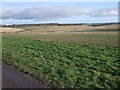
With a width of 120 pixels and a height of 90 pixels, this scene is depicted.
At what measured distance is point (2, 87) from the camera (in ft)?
29.0

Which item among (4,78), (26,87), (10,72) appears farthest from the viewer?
(10,72)

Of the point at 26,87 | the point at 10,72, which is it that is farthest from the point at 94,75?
the point at 10,72

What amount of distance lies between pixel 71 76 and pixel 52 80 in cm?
113

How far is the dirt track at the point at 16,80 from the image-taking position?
894 centimetres

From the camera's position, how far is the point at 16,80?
32.2 feet

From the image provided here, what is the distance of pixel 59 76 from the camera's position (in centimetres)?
1005

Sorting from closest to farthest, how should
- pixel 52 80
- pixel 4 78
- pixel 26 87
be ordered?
1. pixel 26 87
2. pixel 52 80
3. pixel 4 78

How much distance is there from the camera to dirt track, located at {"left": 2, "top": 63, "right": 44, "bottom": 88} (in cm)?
894

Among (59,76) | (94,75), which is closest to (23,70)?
(59,76)

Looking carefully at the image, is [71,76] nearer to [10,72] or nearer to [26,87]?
[26,87]

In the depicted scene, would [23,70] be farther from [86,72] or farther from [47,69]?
[86,72]

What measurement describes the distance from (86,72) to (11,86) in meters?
4.23

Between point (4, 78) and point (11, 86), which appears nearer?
point (11, 86)

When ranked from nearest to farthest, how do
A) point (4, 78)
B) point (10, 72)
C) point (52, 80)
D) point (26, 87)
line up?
point (26, 87) → point (52, 80) → point (4, 78) → point (10, 72)
